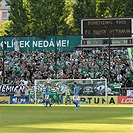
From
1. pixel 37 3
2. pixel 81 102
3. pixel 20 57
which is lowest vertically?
pixel 81 102

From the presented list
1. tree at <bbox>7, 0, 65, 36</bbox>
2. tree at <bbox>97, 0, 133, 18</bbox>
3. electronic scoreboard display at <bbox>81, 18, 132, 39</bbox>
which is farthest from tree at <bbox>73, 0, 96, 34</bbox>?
electronic scoreboard display at <bbox>81, 18, 132, 39</bbox>

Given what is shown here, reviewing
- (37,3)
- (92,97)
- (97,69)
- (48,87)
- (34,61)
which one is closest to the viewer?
(48,87)

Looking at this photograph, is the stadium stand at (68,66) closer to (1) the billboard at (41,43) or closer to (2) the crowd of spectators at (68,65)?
(2) the crowd of spectators at (68,65)

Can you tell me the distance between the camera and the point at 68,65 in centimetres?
6169

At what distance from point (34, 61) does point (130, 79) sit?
1187 cm

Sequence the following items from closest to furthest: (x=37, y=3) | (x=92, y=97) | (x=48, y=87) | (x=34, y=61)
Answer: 1. (x=48, y=87)
2. (x=92, y=97)
3. (x=34, y=61)
4. (x=37, y=3)

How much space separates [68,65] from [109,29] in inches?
212

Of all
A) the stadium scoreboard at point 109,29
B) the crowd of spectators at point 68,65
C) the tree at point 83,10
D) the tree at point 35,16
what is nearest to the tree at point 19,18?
the tree at point 35,16

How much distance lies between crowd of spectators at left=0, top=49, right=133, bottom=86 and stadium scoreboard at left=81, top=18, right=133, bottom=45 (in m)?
1.50

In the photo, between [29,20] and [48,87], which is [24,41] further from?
[48,87]

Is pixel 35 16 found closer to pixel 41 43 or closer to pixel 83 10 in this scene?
pixel 83 10

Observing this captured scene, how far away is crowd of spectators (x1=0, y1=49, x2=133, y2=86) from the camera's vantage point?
58219mm

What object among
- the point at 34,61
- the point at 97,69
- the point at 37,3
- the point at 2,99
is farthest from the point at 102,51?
the point at 37,3

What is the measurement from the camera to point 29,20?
3095 inches
